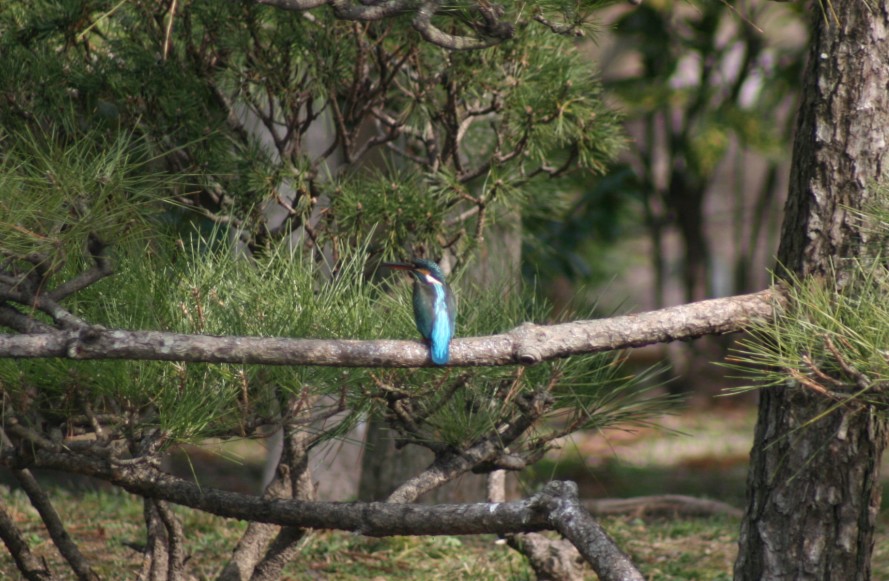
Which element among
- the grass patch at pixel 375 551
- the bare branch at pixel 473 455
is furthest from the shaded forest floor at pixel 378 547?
the bare branch at pixel 473 455

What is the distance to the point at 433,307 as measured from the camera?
6.65ft

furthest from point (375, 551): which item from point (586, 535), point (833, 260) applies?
point (833, 260)

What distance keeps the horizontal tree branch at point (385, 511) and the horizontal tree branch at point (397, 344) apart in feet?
0.91

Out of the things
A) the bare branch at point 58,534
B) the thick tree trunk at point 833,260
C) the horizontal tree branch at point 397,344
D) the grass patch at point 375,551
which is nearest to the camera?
the horizontal tree branch at point 397,344

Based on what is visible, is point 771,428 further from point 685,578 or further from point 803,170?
point 685,578

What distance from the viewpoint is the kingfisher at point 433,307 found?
1794 mm

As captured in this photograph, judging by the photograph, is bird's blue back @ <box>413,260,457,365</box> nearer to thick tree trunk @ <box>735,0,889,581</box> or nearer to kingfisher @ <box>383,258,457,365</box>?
kingfisher @ <box>383,258,457,365</box>

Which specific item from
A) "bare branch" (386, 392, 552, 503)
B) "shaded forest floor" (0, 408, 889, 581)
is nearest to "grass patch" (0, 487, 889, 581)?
"shaded forest floor" (0, 408, 889, 581)

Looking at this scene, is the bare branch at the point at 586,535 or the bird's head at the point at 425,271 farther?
the bird's head at the point at 425,271

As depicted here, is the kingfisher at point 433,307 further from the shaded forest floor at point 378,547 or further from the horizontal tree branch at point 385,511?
the shaded forest floor at point 378,547

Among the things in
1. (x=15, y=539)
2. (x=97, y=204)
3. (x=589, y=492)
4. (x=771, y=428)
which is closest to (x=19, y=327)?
(x=97, y=204)

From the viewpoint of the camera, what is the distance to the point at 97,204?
1.74 metres

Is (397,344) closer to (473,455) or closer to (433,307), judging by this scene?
(433,307)

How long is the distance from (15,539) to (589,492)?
3776 millimetres
